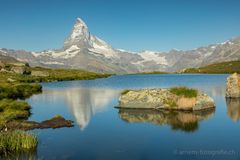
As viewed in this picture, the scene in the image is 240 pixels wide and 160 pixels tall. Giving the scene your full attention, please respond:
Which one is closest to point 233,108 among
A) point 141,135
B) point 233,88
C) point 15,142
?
point 233,88

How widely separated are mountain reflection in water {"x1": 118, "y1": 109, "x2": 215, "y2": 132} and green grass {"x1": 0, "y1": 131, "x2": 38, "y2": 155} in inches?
780

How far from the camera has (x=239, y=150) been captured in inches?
1323

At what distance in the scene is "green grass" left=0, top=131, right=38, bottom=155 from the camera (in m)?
33.8

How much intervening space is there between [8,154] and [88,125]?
16.8m

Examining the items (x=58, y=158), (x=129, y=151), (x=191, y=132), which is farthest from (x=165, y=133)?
(x=58, y=158)

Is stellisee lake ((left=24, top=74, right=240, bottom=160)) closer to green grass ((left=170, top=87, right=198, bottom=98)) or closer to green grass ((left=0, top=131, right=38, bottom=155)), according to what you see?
green grass ((left=0, top=131, right=38, bottom=155))

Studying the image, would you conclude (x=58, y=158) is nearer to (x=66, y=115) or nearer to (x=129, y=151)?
(x=129, y=151)

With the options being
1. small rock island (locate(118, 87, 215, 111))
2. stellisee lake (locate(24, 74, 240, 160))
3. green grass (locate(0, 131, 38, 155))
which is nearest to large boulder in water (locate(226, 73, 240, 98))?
stellisee lake (locate(24, 74, 240, 160))

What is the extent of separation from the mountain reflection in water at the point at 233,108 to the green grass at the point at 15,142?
31.6m

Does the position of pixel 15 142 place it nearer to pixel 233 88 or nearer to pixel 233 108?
pixel 233 108

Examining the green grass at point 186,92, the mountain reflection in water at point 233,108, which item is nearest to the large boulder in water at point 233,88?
the mountain reflection in water at point 233,108

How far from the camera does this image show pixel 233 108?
63.9 meters

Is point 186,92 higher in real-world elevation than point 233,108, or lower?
higher

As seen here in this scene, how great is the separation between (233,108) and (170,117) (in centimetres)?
1681
